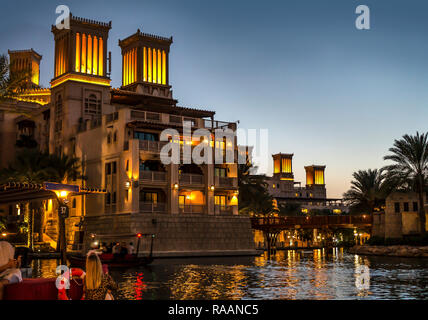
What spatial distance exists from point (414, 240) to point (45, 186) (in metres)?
42.6

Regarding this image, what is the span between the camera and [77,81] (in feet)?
210

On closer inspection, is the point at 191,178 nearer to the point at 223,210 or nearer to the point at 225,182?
the point at 225,182

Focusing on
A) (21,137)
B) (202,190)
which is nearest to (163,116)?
(202,190)

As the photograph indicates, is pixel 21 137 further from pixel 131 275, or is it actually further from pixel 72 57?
pixel 131 275

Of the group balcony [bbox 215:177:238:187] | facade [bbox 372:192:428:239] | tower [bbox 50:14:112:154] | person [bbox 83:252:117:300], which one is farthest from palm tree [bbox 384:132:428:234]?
person [bbox 83:252:117:300]

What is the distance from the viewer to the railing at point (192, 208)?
56256mm

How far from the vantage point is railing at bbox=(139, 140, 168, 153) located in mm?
53875

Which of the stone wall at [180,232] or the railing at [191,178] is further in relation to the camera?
the railing at [191,178]

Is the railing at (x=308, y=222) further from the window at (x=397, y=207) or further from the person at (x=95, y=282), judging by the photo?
the person at (x=95, y=282)

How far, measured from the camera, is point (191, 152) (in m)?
57.7

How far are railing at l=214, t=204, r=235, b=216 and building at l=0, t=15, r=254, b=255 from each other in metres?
0.11

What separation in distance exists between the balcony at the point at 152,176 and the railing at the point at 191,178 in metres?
2.30

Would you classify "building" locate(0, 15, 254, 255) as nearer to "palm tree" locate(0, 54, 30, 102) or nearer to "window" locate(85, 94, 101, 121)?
"window" locate(85, 94, 101, 121)

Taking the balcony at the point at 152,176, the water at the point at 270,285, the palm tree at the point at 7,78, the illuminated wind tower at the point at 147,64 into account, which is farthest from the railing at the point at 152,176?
the palm tree at the point at 7,78
